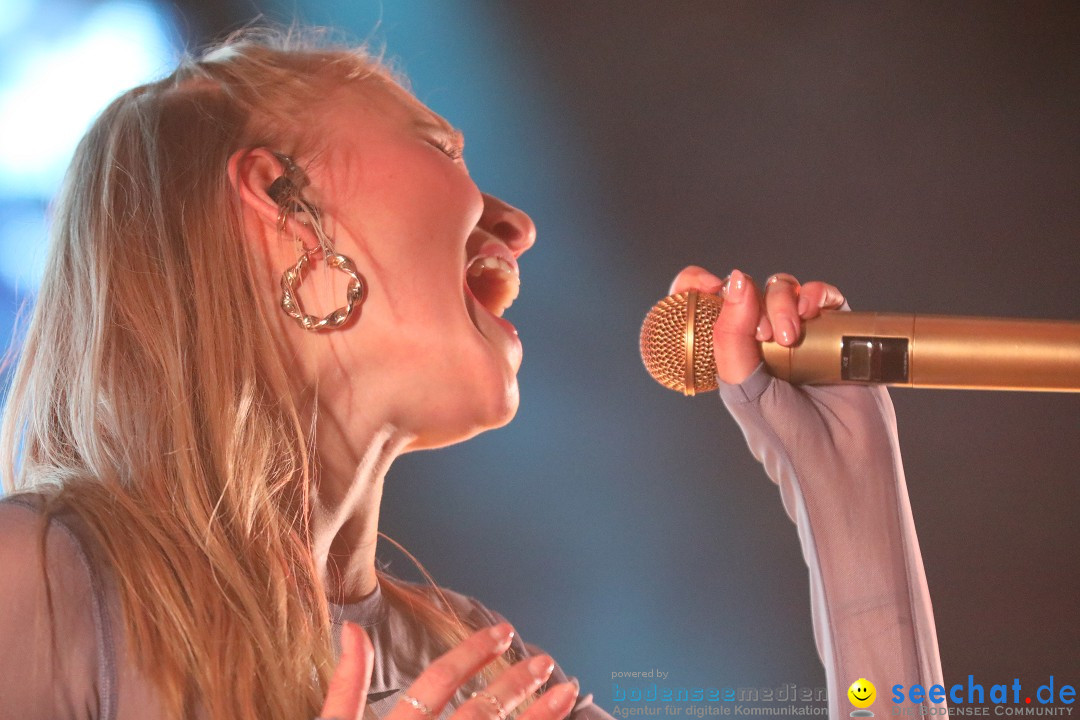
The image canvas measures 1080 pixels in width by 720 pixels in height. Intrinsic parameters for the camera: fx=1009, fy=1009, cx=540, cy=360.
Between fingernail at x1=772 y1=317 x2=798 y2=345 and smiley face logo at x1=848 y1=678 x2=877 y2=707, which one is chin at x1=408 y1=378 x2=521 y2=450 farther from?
smiley face logo at x1=848 y1=678 x2=877 y2=707

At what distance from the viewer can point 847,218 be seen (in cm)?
303

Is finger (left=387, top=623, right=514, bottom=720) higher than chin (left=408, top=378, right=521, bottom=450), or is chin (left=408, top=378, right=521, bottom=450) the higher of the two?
chin (left=408, top=378, right=521, bottom=450)

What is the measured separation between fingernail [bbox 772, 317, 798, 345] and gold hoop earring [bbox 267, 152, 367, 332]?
416 mm

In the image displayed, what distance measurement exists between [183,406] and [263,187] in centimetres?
25

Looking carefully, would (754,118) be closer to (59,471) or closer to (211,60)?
(211,60)

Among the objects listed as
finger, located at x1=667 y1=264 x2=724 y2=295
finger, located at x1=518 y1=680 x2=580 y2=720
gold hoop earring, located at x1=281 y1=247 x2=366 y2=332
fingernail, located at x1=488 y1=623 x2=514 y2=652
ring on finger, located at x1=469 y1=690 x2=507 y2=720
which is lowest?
finger, located at x1=518 y1=680 x2=580 y2=720

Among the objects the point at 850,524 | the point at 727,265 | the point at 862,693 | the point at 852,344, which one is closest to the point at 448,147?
the point at 852,344

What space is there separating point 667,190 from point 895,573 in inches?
82.2

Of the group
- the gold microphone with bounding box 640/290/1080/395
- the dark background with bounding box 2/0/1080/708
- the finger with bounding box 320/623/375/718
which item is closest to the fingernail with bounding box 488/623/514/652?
the finger with bounding box 320/623/375/718

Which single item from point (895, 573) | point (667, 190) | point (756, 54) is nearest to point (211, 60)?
point (895, 573)

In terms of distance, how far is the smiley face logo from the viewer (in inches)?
41.5

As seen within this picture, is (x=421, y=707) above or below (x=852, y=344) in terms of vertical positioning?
below

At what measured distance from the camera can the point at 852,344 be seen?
969 millimetres

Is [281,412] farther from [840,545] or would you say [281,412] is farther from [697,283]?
[840,545]
